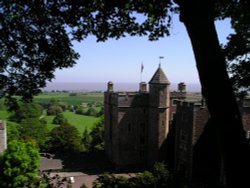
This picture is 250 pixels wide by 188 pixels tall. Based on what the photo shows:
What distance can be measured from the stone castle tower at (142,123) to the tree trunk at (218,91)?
106ft

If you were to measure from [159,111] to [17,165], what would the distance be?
687 inches

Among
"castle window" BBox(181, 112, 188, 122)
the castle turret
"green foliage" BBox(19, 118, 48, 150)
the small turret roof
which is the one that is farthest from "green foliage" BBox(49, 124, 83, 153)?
"castle window" BBox(181, 112, 188, 122)

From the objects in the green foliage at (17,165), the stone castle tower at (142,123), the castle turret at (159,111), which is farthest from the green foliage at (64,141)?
the castle turret at (159,111)

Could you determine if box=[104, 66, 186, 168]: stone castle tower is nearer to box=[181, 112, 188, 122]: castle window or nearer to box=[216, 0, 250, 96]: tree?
box=[181, 112, 188, 122]: castle window

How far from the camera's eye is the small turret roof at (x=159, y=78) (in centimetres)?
3745

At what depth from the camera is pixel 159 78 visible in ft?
123

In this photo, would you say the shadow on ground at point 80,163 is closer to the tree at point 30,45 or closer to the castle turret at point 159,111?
the castle turret at point 159,111

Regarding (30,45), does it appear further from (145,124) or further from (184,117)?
(145,124)

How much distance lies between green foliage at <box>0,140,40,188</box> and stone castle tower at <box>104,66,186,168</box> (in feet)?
35.4

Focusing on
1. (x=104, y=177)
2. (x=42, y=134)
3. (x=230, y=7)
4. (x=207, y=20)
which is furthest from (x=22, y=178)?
(x=42, y=134)

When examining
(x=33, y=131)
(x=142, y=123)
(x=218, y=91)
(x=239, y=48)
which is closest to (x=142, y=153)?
(x=142, y=123)

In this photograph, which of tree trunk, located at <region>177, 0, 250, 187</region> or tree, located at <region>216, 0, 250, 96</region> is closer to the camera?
tree trunk, located at <region>177, 0, 250, 187</region>

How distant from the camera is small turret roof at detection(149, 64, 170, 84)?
37450 millimetres

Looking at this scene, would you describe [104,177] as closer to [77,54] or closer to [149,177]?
[149,177]
